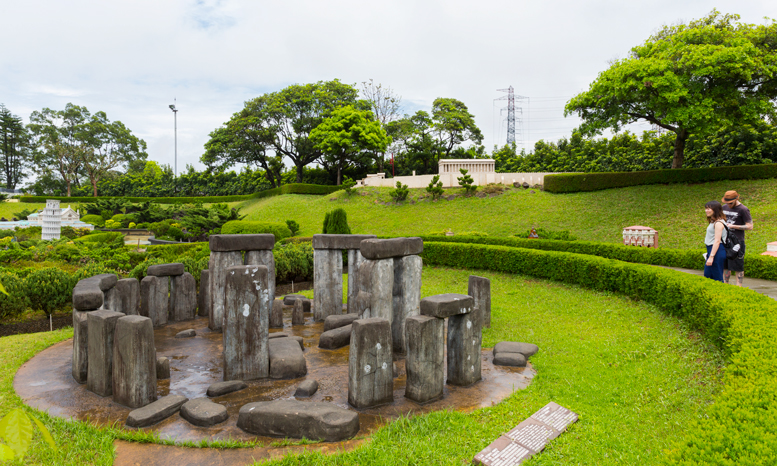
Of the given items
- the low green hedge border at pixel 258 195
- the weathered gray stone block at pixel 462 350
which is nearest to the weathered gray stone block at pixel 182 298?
the weathered gray stone block at pixel 462 350

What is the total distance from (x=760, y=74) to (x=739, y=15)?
4436mm

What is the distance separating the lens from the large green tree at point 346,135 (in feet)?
117

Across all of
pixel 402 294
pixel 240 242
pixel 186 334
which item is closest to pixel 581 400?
pixel 402 294

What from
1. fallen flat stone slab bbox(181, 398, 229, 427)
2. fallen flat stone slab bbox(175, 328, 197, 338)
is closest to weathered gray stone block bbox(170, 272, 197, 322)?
fallen flat stone slab bbox(175, 328, 197, 338)

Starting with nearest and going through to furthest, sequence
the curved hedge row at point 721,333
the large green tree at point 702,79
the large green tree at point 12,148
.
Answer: the curved hedge row at point 721,333 → the large green tree at point 702,79 → the large green tree at point 12,148

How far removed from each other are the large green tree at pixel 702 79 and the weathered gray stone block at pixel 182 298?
20.2 meters

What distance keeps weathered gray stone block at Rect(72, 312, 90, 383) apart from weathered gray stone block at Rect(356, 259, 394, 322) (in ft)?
10.5

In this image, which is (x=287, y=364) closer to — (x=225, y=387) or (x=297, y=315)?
(x=225, y=387)

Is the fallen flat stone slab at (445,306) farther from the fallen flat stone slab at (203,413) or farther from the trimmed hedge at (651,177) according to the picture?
the trimmed hedge at (651,177)

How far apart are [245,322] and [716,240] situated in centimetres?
717

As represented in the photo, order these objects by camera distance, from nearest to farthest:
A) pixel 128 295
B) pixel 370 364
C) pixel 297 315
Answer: pixel 370 364, pixel 128 295, pixel 297 315

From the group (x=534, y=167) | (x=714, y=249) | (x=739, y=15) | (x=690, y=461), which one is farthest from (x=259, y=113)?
(x=690, y=461)

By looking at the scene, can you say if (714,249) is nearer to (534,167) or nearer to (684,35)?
(684,35)

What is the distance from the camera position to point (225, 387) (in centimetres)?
465
